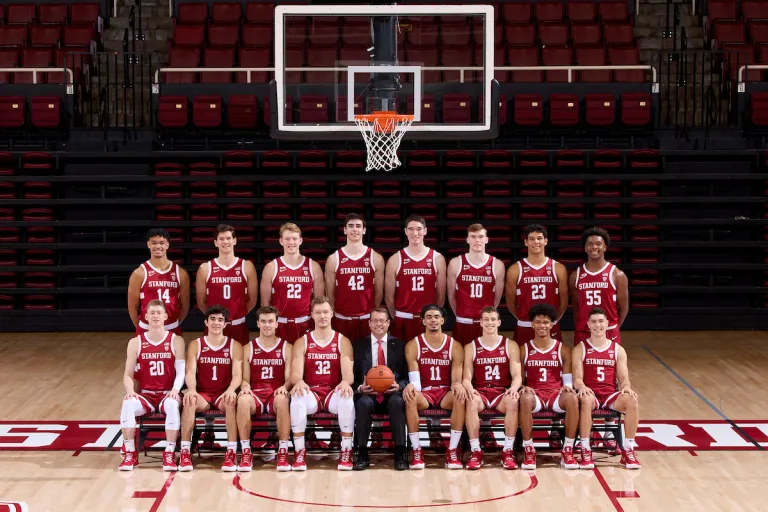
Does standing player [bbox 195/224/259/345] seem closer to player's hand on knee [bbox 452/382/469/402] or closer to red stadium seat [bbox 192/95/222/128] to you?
player's hand on knee [bbox 452/382/469/402]

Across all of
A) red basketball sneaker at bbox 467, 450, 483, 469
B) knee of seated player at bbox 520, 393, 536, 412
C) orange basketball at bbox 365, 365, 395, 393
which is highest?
orange basketball at bbox 365, 365, 395, 393

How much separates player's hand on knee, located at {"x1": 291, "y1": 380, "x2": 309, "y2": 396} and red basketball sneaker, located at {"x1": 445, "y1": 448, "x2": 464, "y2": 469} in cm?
105

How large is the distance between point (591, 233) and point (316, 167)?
211 inches

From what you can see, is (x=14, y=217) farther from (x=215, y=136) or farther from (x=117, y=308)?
(x=215, y=136)

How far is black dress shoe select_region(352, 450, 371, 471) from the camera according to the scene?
23.9 feet

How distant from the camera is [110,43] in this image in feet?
49.1

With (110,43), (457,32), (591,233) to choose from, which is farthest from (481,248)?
(110,43)

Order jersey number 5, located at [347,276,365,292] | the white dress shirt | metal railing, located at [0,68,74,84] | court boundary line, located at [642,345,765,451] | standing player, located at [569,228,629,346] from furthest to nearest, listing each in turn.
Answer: metal railing, located at [0,68,74,84] < jersey number 5, located at [347,276,365,292] < standing player, located at [569,228,629,346] < court boundary line, located at [642,345,765,451] < the white dress shirt

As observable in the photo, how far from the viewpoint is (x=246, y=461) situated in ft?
23.7

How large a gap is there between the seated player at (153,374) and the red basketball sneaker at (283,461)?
72 cm

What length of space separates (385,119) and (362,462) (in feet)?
9.10

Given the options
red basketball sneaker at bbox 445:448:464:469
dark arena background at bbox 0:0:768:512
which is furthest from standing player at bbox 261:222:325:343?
red basketball sneaker at bbox 445:448:464:469

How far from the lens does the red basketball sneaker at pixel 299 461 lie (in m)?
7.21

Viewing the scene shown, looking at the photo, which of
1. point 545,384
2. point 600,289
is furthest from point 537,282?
point 545,384
